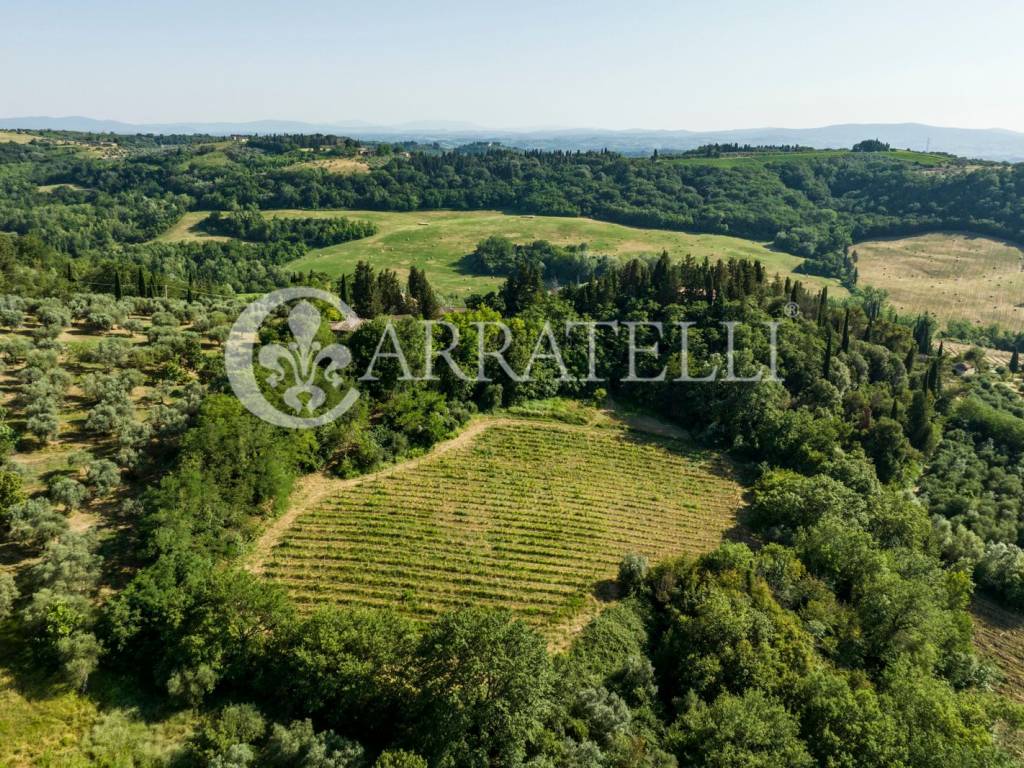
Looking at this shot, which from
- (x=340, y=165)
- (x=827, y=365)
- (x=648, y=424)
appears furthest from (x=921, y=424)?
(x=340, y=165)

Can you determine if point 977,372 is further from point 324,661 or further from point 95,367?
point 95,367

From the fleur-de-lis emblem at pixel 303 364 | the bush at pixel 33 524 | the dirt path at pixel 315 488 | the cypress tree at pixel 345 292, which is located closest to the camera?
the bush at pixel 33 524

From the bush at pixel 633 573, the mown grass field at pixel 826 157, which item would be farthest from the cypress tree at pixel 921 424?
the mown grass field at pixel 826 157

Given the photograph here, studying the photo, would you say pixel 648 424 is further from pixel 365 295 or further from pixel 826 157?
pixel 826 157

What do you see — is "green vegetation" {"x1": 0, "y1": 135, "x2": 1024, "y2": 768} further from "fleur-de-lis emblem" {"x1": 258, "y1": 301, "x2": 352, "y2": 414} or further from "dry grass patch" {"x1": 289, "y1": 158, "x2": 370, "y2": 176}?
"dry grass patch" {"x1": 289, "y1": 158, "x2": 370, "y2": 176}

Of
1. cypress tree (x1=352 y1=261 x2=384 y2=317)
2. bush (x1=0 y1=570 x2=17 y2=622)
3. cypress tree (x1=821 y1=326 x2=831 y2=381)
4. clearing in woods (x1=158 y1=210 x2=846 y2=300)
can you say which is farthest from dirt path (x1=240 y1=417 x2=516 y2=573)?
clearing in woods (x1=158 y1=210 x2=846 y2=300)

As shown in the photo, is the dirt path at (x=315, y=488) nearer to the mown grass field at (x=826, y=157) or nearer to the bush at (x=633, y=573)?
the bush at (x=633, y=573)
